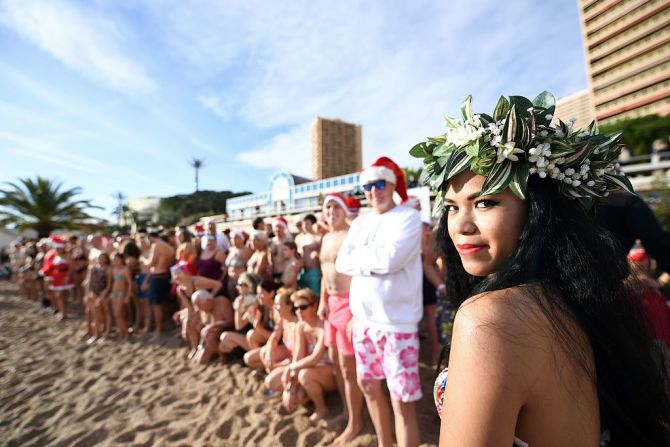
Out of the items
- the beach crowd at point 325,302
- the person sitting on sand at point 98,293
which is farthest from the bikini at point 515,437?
the person sitting on sand at point 98,293

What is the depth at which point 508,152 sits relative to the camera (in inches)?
41.0

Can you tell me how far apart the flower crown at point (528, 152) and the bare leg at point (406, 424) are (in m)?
1.75

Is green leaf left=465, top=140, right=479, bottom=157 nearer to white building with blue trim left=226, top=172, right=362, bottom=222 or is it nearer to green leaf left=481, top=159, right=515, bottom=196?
green leaf left=481, top=159, right=515, bottom=196

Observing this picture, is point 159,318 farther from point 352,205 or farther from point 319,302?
point 352,205

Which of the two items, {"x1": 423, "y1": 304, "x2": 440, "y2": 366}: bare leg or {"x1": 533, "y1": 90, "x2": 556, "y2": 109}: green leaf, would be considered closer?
{"x1": 533, "y1": 90, "x2": 556, "y2": 109}: green leaf

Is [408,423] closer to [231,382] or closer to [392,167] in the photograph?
[392,167]

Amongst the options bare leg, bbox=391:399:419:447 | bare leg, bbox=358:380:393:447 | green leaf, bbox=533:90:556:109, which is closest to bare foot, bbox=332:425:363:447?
bare leg, bbox=358:380:393:447

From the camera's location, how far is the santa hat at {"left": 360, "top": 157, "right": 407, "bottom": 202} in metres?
2.66

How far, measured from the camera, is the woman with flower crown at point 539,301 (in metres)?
0.75

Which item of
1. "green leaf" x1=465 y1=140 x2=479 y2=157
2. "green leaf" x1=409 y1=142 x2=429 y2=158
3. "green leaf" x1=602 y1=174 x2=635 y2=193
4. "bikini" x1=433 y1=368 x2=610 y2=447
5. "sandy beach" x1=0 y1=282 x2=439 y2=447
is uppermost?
"green leaf" x1=409 y1=142 x2=429 y2=158

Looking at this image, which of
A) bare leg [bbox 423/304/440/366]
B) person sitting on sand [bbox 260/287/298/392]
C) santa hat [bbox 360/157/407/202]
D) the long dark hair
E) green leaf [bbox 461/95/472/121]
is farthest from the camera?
bare leg [bbox 423/304/440/366]

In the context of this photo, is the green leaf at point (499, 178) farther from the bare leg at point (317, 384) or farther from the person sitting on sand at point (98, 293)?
the person sitting on sand at point (98, 293)

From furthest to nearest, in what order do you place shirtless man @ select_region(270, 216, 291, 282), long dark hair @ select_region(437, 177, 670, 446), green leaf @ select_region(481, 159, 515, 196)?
1. shirtless man @ select_region(270, 216, 291, 282)
2. green leaf @ select_region(481, 159, 515, 196)
3. long dark hair @ select_region(437, 177, 670, 446)

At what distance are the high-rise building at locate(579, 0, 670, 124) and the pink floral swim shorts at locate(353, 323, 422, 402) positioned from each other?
46.9 metres
